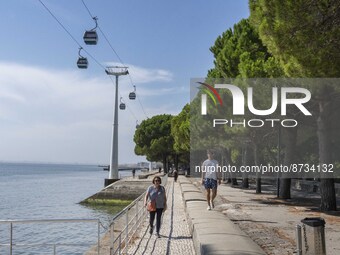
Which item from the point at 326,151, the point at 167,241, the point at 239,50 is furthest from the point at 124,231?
the point at 239,50

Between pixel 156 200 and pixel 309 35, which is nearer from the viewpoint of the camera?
pixel 309 35

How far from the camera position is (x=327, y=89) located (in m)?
14.5

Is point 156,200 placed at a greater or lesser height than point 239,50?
lesser

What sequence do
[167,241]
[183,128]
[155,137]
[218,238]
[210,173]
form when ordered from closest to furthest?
1. [218,238]
2. [167,241]
3. [210,173]
4. [183,128]
5. [155,137]

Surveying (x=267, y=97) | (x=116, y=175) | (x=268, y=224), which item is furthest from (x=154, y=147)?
(x=268, y=224)

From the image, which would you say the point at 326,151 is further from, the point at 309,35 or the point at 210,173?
the point at 309,35

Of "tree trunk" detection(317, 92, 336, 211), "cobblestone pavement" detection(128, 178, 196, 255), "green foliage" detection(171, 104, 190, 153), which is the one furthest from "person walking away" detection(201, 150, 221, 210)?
"green foliage" detection(171, 104, 190, 153)

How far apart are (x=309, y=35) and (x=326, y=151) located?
Answer: 5.90 m

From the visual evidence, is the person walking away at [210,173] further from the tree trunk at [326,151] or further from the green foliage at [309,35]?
the tree trunk at [326,151]

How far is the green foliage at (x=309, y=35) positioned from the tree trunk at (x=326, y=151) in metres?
4.16

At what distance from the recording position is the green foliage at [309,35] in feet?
35.6

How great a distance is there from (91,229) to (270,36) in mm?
15277

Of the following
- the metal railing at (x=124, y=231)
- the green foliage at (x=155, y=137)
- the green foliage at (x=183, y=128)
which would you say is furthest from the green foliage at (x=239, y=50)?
the green foliage at (x=155, y=137)

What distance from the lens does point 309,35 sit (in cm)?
1098
